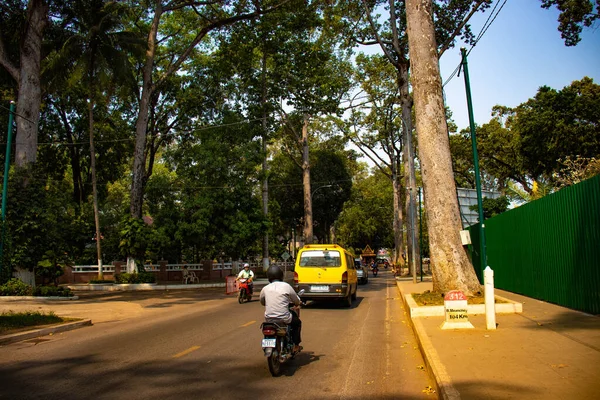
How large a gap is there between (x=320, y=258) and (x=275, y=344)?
30.3ft

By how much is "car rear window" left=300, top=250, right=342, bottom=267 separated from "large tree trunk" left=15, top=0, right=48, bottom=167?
13.9m

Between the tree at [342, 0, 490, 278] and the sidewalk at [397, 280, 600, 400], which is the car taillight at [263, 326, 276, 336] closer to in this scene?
the sidewalk at [397, 280, 600, 400]

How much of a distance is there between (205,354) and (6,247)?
14543 millimetres

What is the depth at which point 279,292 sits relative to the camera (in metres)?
7.15

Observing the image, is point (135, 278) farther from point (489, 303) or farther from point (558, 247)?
point (489, 303)

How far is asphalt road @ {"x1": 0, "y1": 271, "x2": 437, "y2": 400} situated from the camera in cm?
599

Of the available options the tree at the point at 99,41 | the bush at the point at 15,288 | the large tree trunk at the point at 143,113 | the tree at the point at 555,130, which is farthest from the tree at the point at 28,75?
the tree at the point at 555,130

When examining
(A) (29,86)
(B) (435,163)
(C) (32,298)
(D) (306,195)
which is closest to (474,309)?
(B) (435,163)

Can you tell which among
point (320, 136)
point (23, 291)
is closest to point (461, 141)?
point (320, 136)

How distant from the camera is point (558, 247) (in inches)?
462

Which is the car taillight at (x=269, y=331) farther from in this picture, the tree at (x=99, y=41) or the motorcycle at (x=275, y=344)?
the tree at (x=99, y=41)

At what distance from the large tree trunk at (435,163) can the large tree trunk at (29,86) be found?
17184mm

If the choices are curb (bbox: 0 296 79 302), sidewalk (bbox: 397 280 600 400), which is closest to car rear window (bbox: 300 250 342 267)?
sidewalk (bbox: 397 280 600 400)

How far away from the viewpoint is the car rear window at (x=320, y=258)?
1555cm
